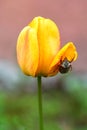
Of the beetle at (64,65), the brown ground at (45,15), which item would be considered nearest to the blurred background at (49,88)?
the brown ground at (45,15)

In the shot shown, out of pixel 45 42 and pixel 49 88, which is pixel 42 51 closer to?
pixel 45 42

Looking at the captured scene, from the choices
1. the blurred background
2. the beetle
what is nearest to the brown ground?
the blurred background

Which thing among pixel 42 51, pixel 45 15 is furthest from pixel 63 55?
pixel 45 15

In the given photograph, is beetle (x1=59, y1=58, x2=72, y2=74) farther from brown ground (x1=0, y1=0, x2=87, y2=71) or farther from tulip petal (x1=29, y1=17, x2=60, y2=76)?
brown ground (x1=0, y1=0, x2=87, y2=71)

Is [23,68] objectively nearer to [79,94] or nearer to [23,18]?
[79,94]

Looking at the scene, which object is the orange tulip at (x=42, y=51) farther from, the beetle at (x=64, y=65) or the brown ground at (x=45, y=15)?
the brown ground at (x=45, y=15)

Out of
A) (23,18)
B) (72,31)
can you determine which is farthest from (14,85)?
(23,18)

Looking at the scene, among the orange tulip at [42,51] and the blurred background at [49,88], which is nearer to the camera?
the orange tulip at [42,51]
